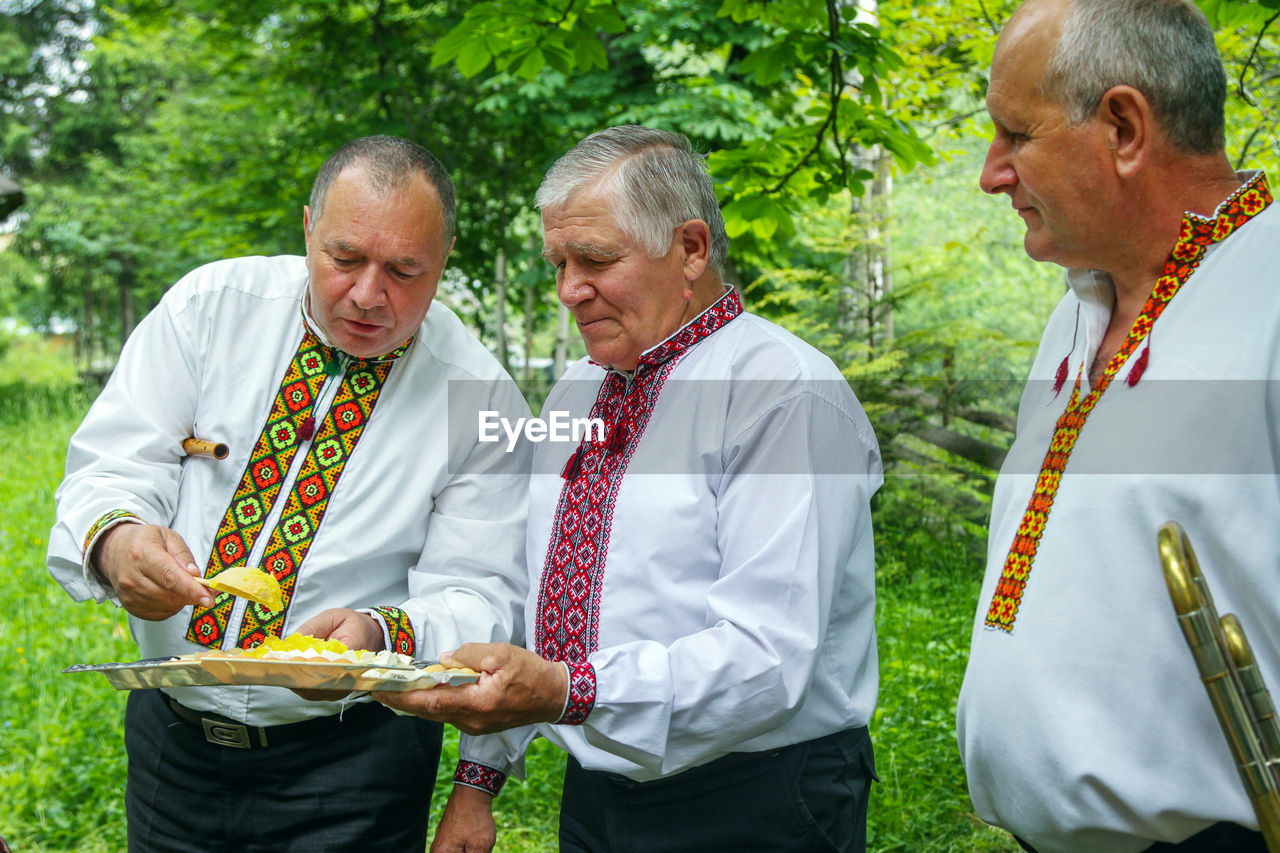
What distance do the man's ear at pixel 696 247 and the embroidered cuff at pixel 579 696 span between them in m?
0.80

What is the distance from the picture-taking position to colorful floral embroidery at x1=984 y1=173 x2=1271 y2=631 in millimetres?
1601

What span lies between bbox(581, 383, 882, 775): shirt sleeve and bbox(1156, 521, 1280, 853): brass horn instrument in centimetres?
68

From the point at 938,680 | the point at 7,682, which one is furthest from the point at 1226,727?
the point at 7,682

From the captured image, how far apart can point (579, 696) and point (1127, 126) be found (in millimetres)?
1215

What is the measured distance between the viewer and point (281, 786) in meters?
2.32

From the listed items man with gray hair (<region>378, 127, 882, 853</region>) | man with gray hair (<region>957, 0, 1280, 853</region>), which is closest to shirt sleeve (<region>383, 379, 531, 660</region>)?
man with gray hair (<region>378, 127, 882, 853</region>)

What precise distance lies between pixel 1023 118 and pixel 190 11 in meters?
10.4

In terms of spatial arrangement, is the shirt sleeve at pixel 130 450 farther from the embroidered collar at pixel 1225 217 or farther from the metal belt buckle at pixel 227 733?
the embroidered collar at pixel 1225 217

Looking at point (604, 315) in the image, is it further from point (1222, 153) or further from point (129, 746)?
point (129, 746)

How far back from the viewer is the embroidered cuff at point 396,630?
211cm

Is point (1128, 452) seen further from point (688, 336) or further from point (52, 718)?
point (52, 718)

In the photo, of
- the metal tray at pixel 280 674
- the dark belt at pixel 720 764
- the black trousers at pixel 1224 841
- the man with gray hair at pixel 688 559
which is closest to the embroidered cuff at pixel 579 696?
the man with gray hair at pixel 688 559

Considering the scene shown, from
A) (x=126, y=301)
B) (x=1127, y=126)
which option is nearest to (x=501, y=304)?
(x=1127, y=126)

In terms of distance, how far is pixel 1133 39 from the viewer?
1.60 meters
